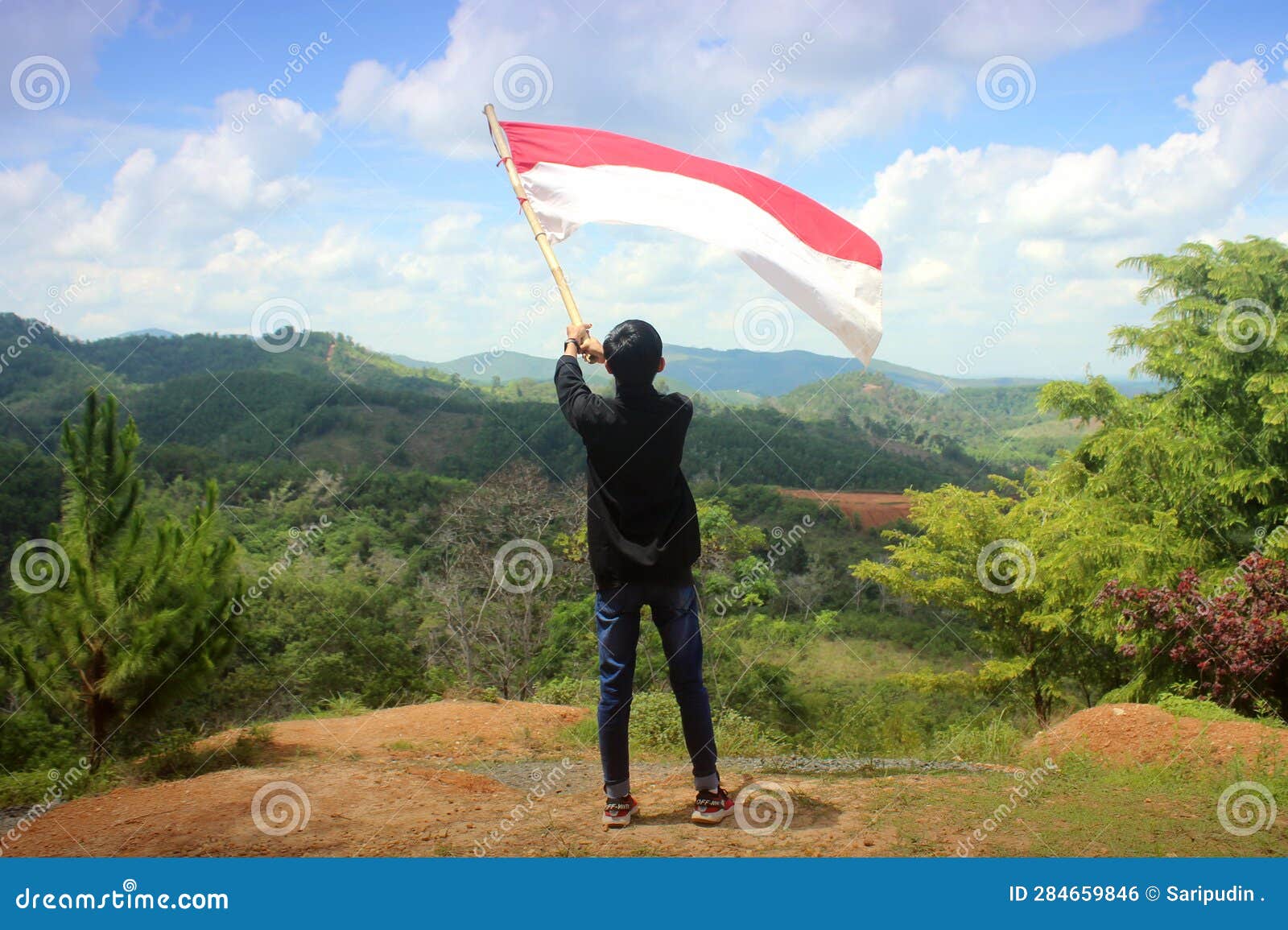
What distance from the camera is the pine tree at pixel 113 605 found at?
20.8 feet

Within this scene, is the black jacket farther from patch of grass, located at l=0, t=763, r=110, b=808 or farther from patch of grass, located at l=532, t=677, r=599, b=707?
patch of grass, located at l=532, t=677, r=599, b=707

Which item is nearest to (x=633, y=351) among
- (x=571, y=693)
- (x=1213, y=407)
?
(x=571, y=693)

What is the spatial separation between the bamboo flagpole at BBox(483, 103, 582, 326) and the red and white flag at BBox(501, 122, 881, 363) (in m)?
0.19

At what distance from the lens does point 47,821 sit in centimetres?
426

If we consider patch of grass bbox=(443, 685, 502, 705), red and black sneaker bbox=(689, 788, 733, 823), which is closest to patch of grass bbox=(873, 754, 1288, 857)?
red and black sneaker bbox=(689, 788, 733, 823)

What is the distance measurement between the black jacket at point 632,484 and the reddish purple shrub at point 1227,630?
22.7 feet

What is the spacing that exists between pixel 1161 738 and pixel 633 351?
4.10m

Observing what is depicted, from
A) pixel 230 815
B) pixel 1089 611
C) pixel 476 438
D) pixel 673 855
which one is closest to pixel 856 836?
pixel 673 855

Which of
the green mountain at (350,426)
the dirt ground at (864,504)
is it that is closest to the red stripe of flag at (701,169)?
the green mountain at (350,426)

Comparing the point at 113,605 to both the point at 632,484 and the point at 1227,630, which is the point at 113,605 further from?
the point at 1227,630

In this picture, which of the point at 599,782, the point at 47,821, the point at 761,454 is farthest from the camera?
the point at 761,454

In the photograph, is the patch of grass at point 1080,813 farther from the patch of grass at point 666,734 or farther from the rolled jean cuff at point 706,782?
the patch of grass at point 666,734

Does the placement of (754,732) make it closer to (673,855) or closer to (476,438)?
(673,855)

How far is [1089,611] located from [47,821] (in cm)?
1207
